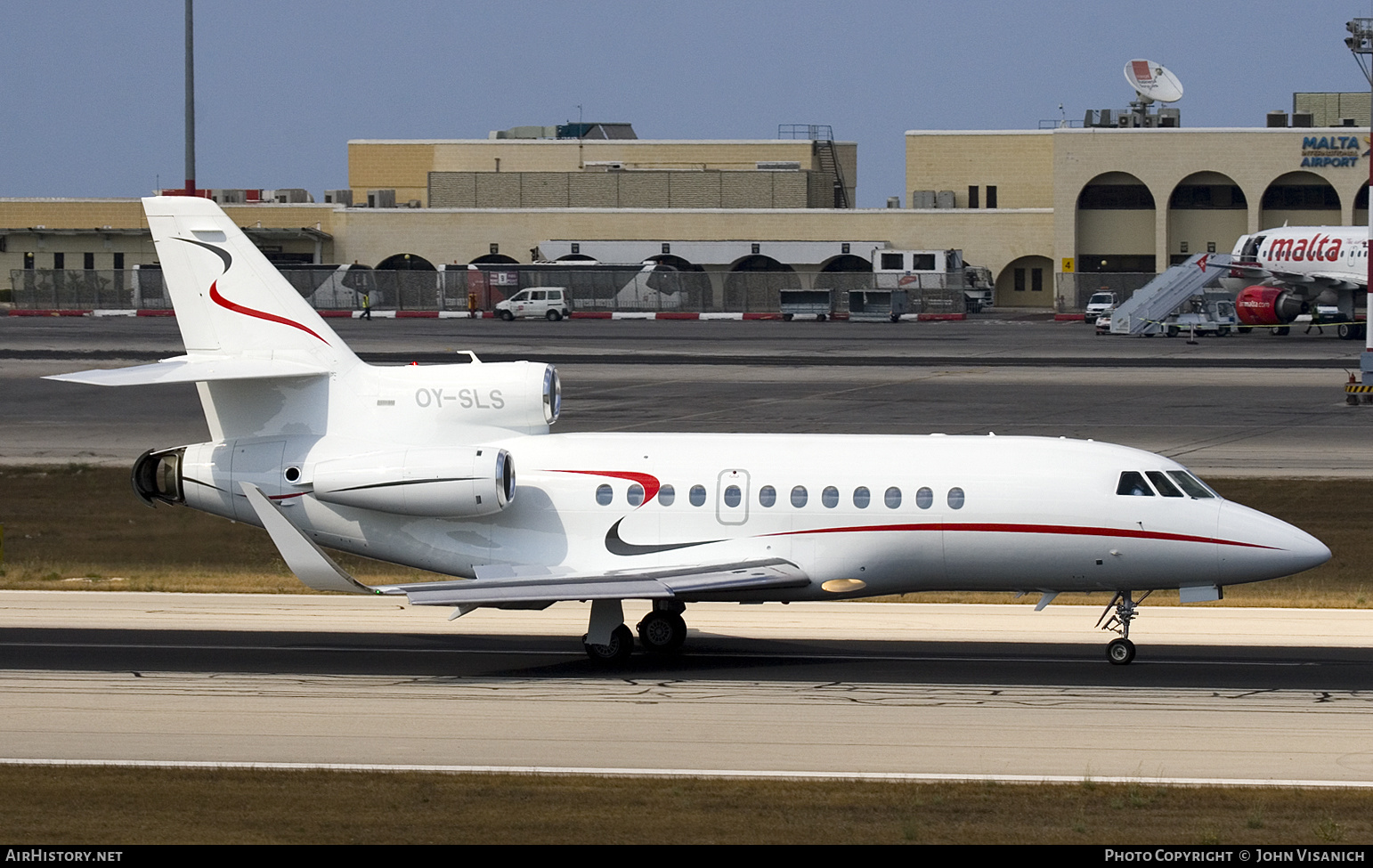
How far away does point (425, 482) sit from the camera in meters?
25.8

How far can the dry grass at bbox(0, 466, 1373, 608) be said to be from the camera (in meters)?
32.6

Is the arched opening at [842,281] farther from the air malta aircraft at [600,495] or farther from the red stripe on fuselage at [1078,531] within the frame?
the red stripe on fuselage at [1078,531]

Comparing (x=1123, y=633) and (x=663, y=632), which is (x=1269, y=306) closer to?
(x=1123, y=633)

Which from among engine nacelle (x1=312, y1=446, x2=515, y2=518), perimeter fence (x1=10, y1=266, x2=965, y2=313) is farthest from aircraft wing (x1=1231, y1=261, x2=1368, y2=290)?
engine nacelle (x1=312, y1=446, x2=515, y2=518)

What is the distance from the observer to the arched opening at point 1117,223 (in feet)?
424

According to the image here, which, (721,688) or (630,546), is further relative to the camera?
(630,546)

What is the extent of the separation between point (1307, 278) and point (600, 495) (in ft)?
251

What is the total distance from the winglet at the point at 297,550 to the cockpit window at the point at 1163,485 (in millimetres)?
11093

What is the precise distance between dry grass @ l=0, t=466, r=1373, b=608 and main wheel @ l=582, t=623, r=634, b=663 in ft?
27.8

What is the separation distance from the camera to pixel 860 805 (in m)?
17.3

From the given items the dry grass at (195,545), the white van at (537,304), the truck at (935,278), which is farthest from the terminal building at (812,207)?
the dry grass at (195,545)

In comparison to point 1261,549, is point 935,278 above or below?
above

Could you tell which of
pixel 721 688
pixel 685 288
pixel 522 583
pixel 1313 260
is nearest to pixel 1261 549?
pixel 721 688

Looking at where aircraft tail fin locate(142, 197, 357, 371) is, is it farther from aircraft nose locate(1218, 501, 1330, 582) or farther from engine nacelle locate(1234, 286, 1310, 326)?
engine nacelle locate(1234, 286, 1310, 326)
